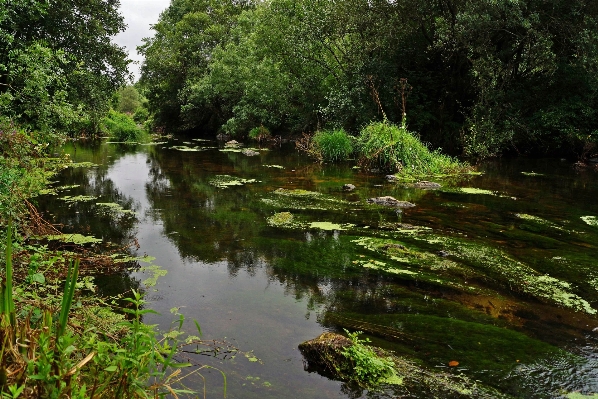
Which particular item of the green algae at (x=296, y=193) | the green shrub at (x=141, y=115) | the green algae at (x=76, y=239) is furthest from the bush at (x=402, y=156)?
the green shrub at (x=141, y=115)

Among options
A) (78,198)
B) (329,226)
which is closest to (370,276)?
(329,226)

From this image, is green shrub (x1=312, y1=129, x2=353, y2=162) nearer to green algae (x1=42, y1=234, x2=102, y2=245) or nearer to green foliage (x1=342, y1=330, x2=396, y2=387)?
green algae (x1=42, y1=234, x2=102, y2=245)

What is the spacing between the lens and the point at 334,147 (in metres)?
18.3

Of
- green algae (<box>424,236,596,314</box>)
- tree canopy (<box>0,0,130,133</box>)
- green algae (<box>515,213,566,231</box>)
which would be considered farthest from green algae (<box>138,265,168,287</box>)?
tree canopy (<box>0,0,130,133</box>)

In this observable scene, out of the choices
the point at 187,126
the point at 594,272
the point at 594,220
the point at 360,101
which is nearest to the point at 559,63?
the point at 360,101

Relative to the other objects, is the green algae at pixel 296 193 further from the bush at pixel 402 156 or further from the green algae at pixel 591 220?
the green algae at pixel 591 220

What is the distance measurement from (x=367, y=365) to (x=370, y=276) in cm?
224

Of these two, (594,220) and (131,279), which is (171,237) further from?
(594,220)

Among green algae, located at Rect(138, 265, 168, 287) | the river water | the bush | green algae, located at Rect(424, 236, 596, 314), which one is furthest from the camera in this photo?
the bush

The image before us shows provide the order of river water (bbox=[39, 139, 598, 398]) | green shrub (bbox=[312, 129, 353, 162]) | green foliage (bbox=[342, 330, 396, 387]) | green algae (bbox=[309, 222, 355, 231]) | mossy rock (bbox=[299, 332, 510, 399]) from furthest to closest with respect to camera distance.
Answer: green shrub (bbox=[312, 129, 353, 162]), green algae (bbox=[309, 222, 355, 231]), river water (bbox=[39, 139, 598, 398]), green foliage (bbox=[342, 330, 396, 387]), mossy rock (bbox=[299, 332, 510, 399])

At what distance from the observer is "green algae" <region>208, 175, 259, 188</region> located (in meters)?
12.6

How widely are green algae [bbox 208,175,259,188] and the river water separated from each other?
1.63 feet

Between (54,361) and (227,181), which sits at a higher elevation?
(54,361)

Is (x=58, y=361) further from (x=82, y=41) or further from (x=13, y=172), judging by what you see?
(x=82, y=41)
